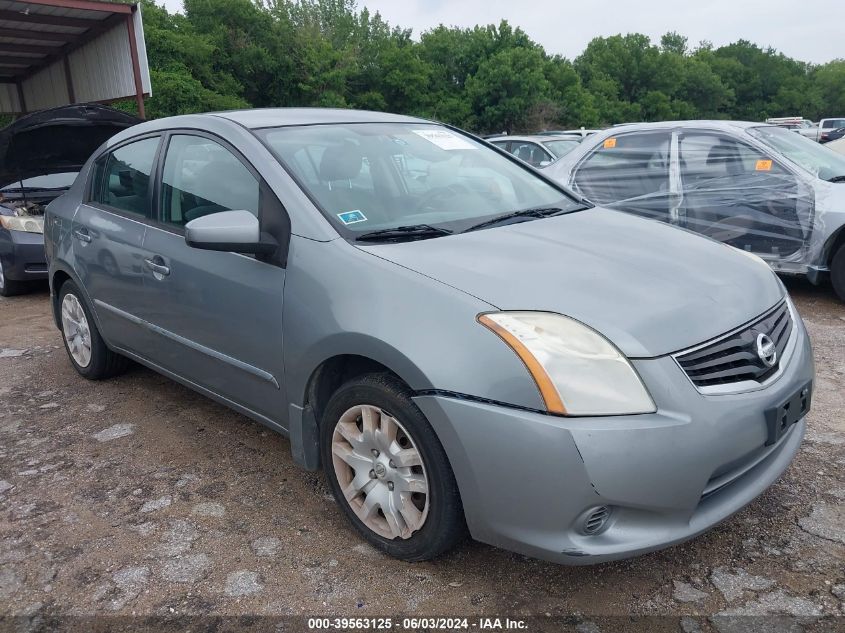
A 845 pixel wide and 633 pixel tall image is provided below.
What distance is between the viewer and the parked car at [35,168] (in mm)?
6305

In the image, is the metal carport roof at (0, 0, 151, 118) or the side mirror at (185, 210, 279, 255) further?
the metal carport roof at (0, 0, 151, 118)

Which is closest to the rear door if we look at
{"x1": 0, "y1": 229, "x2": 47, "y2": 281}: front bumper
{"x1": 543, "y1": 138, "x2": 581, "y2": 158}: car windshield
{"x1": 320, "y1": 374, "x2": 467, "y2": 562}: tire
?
{"x1": 320, "y1": 374, "x2": 467, "y2": 562}: tire

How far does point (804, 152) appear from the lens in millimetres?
5578

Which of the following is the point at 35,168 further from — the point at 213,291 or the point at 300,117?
the point at 213,291

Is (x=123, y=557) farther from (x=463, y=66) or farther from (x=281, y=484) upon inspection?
(x=463, y=66)

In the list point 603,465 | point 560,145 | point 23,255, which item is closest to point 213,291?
point 603,465

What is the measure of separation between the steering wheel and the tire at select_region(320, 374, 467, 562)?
0.84 metres

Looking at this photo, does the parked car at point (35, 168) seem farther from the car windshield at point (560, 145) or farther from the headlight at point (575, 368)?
the car windshield at point (560, 145)

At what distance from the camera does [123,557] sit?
96.3 inches

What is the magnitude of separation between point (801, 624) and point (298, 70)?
Result: 31.5 metres

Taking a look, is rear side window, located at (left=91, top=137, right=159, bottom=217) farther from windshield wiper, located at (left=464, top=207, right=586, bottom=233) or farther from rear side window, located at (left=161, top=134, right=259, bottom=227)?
windshield wiper, located at (left=464, top=207, right=586, bottom=233)

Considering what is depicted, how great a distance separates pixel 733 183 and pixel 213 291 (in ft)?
14.1

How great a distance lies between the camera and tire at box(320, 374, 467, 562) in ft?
6.90

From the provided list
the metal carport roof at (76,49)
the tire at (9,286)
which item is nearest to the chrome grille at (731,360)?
the tire at (9,286)
